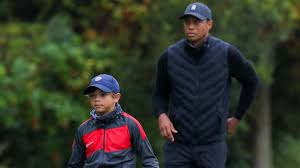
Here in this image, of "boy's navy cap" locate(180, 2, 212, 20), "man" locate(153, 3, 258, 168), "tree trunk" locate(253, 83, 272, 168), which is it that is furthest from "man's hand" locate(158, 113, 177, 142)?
"tree trunk" locate(253, 83, 272, 168)

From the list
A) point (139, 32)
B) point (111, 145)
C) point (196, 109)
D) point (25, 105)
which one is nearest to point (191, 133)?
point (196, 109)

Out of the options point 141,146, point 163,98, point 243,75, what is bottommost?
point 141,146

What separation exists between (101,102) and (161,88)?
107cm

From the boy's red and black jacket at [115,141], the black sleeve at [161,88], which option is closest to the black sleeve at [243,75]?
the black sleeve at [161,88]

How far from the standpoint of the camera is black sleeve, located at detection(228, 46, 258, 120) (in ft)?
24.3

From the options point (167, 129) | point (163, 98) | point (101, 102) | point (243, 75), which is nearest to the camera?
point (101, 102)

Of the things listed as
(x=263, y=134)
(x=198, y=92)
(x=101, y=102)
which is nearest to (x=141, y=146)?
(x=101, y=102)

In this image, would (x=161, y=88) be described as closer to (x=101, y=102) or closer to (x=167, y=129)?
(x=167, y=129)

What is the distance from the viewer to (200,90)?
7.30 m

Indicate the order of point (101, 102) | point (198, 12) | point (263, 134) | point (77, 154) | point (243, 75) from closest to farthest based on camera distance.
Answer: point (101, 102) < point (77, 154) < point (198, 12) < point (243, 75) < point (263, 134)

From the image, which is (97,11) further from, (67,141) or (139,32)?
(67,141)

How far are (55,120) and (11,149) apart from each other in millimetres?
1817

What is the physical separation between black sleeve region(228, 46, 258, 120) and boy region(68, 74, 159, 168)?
113cm

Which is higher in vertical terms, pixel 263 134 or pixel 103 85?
pixel 103 85
